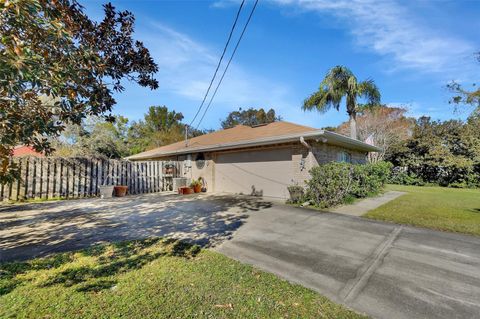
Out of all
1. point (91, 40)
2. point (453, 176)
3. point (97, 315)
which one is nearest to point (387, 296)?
point (97, 315)

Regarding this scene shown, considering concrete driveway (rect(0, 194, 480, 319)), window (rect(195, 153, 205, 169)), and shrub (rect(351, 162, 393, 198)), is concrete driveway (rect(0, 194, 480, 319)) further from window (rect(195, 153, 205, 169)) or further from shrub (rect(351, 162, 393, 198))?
window (rect(195, 153, 205, 169))

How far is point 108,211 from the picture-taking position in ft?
25.5

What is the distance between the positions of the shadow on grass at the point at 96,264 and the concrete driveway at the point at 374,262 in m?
1.02

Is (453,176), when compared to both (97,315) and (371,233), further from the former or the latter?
(97,315)

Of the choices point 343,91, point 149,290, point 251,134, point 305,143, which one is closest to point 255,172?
point 251,134

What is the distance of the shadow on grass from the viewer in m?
3.08

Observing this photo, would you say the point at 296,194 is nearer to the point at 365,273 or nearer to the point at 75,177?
the point at 365,273

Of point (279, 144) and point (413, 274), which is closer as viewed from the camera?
point (413, 274)

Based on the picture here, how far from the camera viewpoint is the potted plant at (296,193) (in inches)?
350

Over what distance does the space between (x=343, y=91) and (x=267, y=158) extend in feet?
23.2

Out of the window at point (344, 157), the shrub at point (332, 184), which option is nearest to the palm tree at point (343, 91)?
the window at point (344, 157)

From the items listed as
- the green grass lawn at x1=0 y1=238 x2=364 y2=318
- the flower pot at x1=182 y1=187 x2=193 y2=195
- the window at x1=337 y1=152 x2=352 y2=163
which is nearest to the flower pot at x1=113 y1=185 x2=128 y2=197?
the flower pot at x1=182 y1=187 x2=193 y2=195

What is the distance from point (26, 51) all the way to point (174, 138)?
2999 centimetres

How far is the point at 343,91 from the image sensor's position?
549 inches
